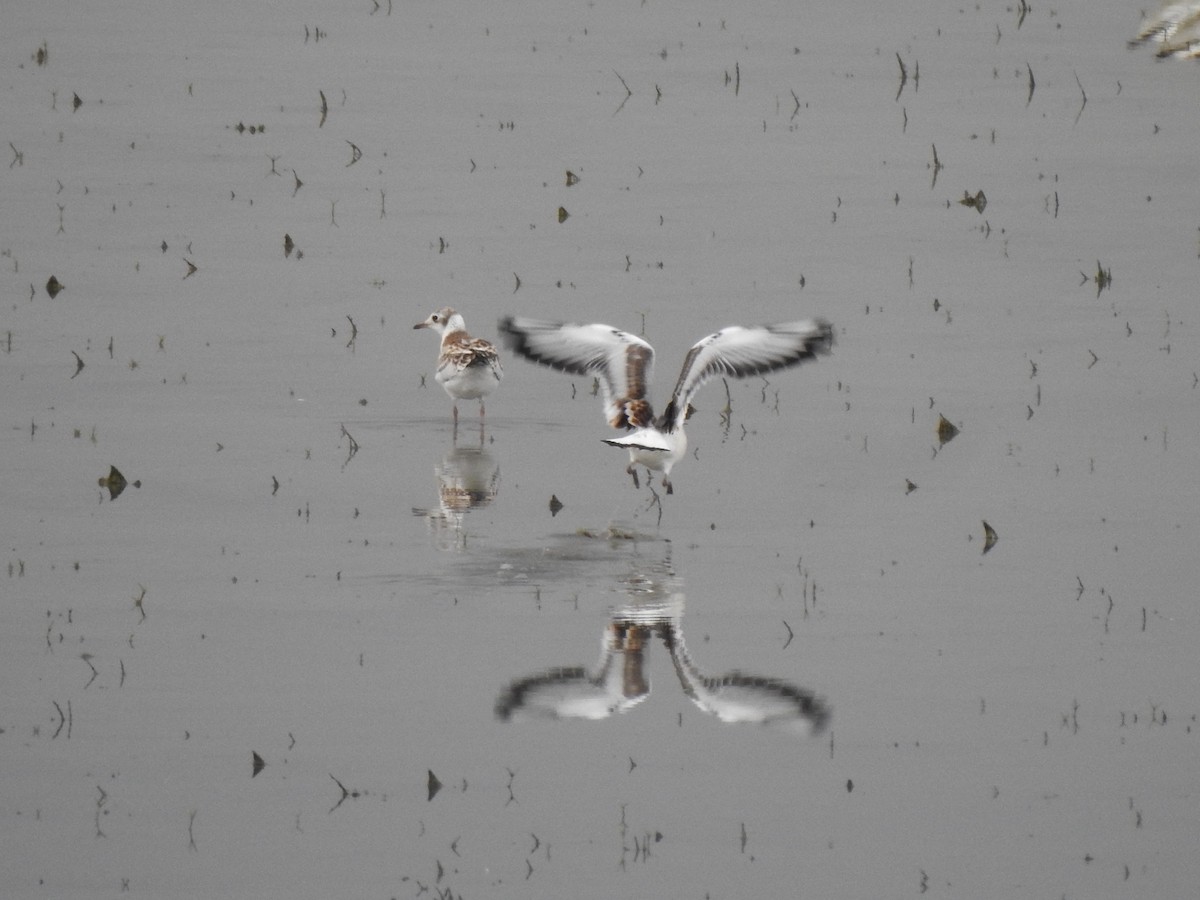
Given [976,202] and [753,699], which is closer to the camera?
[753,699]

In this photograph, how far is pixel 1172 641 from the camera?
1221 cm

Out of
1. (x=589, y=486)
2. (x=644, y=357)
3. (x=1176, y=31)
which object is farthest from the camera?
(x=1176, y=31)

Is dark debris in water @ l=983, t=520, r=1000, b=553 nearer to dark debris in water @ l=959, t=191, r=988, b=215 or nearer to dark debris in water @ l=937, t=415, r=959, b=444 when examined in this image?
dark debris in water @ l=937, t=415, r=959, b=444

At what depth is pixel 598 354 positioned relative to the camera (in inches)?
624

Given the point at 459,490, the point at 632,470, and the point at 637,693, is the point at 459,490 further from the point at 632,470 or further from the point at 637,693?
the point at 637,693

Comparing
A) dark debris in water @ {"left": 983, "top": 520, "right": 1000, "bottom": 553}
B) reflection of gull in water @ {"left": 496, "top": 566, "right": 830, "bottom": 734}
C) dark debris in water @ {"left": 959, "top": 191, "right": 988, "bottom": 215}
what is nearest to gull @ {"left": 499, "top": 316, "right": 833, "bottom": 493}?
dark debris in water @ {"left": 983, "top": 520, "right": 1000, "bottom": 553}

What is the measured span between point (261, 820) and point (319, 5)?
31670mm

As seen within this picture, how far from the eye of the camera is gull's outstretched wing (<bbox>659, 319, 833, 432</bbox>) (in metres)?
15.4

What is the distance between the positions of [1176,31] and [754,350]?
2449 cm

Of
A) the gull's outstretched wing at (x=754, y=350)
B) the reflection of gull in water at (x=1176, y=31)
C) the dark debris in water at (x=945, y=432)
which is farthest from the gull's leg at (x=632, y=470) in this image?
the reflection of gull in water at (x=1176, y=31)

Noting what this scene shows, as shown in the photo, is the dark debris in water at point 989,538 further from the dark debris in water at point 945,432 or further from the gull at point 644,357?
the dark debris in water at point 945,432

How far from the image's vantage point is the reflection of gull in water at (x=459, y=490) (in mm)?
14383

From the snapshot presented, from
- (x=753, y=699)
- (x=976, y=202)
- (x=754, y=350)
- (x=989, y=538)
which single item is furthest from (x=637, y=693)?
(x=976, y=202)

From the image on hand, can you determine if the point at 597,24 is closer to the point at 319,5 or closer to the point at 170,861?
the point at 319,5
